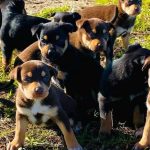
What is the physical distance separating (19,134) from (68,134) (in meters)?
0.62

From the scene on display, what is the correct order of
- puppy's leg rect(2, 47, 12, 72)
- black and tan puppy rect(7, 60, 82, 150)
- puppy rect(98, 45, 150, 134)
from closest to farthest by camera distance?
black and tan puppy rect(7, 60, 82, 150) < puppy rect(98, 45, 150, 134) < puppy's leg rect(2, 47, 12, 72)

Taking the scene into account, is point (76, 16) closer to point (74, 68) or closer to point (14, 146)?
point (74, 68)

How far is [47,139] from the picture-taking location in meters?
6.00

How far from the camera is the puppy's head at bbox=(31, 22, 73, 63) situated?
673 cm

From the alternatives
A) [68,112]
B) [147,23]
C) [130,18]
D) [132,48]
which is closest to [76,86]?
[68,112]

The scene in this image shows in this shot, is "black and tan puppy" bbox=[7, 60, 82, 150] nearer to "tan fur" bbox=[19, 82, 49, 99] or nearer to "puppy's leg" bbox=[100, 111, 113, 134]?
"tan fur" bbox=[19, 82, 49, 99]

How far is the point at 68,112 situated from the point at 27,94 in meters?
0.96

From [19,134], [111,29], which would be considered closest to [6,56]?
[111,29]

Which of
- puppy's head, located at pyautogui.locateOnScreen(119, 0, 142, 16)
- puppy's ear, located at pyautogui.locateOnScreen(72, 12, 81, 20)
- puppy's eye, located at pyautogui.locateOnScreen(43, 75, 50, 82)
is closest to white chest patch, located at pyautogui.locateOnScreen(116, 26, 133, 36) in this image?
puppy's head, located at pyautogui.locateOnScreen(119, 0, 142, 16)

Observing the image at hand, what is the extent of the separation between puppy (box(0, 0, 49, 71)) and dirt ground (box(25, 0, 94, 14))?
202 centimetres

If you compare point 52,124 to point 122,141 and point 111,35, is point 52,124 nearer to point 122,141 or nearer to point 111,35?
point 122,141

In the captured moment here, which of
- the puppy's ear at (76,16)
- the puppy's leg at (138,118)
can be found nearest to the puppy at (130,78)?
the puppy's leg at (138,118)

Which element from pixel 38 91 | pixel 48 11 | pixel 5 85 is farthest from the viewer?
pixel 48 11

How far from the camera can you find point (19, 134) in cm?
568
